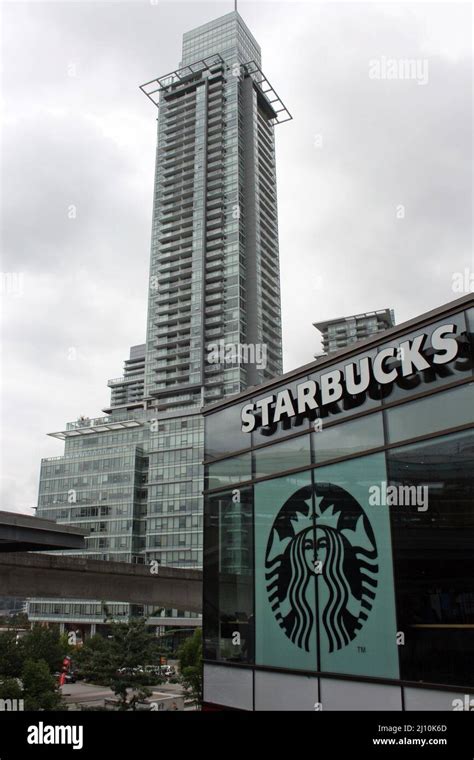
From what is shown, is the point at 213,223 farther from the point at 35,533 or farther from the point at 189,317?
the point at 35,533

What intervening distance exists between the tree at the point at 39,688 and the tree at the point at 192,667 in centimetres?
931

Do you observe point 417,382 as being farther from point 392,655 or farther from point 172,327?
point 172,327

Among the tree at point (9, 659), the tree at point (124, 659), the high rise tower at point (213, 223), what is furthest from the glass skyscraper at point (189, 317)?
the tree at point (124, 659)

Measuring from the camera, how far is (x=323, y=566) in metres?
13.9

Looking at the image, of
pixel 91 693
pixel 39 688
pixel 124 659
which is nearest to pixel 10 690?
pixel 39 688

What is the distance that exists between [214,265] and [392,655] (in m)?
126

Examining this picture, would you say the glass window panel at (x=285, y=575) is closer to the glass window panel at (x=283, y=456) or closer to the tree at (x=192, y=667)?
the glass window panel at (x=283, y=456)

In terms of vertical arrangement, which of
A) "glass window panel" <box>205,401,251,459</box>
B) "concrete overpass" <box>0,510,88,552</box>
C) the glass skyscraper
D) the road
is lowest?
the road

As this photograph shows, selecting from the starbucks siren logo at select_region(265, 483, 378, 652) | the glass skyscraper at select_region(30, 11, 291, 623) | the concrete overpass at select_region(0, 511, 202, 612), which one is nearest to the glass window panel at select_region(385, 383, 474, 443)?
the starbucks siren logo at select_region(265, 483, 378, 652)

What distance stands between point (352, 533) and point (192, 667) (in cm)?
3656

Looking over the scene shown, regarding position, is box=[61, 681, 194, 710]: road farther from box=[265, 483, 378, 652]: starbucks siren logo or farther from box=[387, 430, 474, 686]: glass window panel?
box=[387, 430, 474, 686]: glass window panel

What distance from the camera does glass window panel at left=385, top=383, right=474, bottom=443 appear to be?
38.3 feet

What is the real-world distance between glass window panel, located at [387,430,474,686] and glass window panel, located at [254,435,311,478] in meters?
3.11
